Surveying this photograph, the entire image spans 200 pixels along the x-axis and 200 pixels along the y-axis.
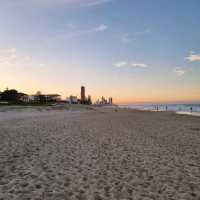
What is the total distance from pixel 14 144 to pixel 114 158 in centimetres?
466

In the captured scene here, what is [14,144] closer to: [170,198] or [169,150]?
[169,150]

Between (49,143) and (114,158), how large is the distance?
3.75 metres

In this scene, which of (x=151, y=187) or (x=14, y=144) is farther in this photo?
(x=14, y=144)

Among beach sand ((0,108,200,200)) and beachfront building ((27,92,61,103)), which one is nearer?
beach sand ((0,108,200,200))

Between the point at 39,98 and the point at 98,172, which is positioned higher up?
the point at 39,98

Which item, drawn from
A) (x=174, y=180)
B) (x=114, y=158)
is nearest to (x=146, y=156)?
(x=114, y=158)

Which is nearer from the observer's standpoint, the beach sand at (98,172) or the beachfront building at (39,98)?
the beach sand at (98,172)

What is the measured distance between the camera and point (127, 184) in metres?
5.16

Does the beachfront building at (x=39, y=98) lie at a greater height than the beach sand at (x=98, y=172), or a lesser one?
greater

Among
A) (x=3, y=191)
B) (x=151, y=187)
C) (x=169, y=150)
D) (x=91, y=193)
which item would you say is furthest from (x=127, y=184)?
(x=169, y=150)

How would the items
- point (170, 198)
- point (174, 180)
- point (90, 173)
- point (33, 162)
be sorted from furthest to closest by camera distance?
point (33, 162) → point (90, 173) → point (174, 180) → point (170, 198)

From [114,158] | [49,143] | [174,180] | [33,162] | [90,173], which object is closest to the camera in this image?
[174,180]

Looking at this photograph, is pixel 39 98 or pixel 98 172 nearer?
pixel 98 172

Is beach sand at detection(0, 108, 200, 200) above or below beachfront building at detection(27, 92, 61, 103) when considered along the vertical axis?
below
